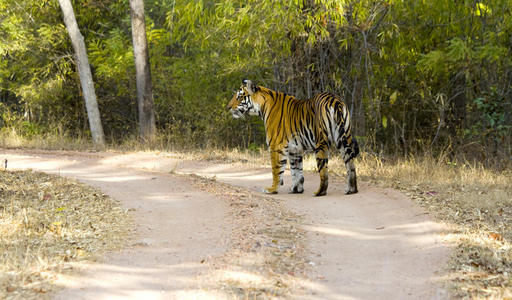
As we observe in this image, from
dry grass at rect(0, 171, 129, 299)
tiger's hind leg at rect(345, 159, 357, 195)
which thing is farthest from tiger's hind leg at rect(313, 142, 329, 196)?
dry grass at rect(0, 171, 129, 299)

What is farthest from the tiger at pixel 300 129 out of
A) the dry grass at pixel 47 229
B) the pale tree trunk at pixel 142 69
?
the pale tree trunk at pixel 142 69

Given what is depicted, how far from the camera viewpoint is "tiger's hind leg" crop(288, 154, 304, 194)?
30.2 feet

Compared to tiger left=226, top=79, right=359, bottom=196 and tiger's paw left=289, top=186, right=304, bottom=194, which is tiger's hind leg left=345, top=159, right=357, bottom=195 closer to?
tiger left=226, top=79, right=359, bottom=196

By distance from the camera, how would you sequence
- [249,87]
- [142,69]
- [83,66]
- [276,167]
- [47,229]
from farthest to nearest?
1. [83,66]
2. [142,69]
3. [249,87]
4. [276,167]
5. [47,229]

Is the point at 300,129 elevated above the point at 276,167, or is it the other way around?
the point at 300,129

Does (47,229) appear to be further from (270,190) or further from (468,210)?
(468,210)

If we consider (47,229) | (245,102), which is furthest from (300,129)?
(47,229)

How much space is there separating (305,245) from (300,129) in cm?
313

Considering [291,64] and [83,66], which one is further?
[83,66]

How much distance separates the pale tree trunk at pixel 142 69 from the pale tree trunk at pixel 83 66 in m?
1.35

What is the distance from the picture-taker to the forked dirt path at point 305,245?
4.91 meters

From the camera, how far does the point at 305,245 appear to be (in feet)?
20.6

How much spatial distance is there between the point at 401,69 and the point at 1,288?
11047 millimetres

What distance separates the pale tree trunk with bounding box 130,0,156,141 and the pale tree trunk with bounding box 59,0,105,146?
4.43ft
